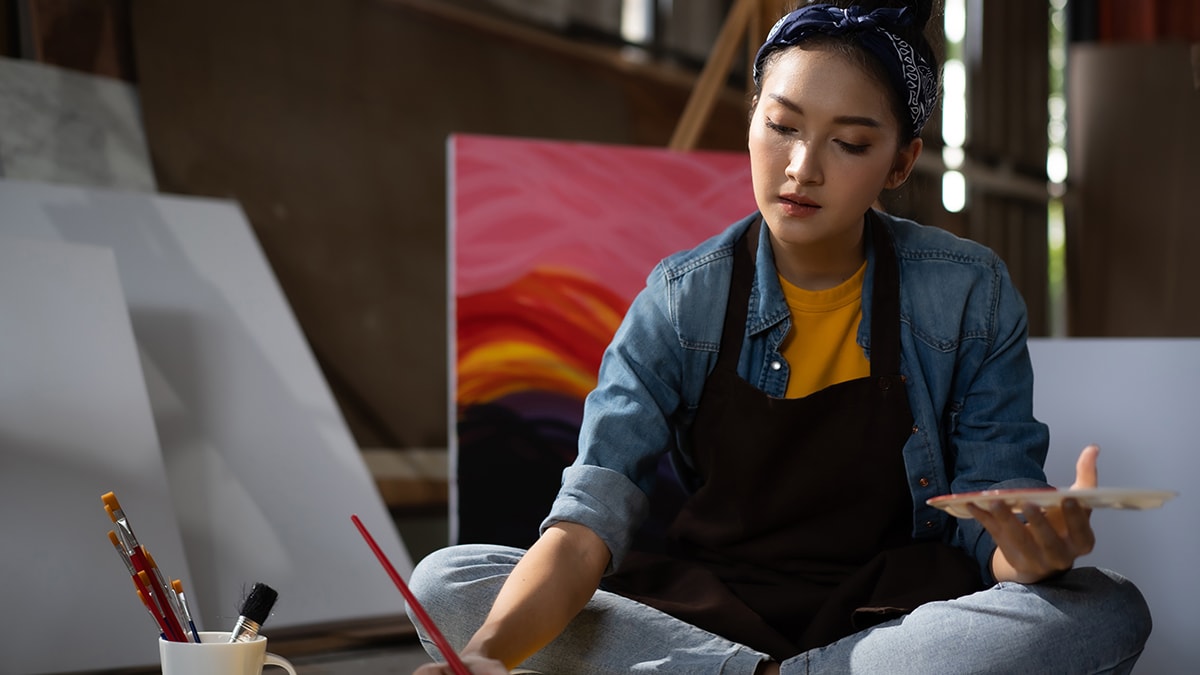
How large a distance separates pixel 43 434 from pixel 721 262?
1.29m

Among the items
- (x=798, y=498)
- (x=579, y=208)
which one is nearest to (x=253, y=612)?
(x=798, y=498)

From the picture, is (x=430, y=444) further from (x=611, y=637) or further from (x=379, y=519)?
(x=611, y=637)

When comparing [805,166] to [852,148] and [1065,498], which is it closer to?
[852,148]

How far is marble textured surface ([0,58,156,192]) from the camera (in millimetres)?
2596

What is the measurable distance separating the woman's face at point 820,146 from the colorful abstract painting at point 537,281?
1.14 metres

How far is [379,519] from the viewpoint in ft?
8.54

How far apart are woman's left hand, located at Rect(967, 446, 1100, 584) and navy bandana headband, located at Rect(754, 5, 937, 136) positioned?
50cm

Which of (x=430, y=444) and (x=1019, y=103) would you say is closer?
(x=430, y=444)

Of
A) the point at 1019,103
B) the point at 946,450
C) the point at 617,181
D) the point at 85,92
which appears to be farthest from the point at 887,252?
the point at 1019,103

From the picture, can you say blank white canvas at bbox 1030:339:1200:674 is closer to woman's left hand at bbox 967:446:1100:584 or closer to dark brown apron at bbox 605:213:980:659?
dark brown apron at bbox 605:213:980:659

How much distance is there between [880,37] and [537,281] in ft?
3.99

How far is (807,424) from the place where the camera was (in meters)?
1.38

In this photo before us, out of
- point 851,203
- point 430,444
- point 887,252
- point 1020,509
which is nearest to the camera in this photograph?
point 1020,509

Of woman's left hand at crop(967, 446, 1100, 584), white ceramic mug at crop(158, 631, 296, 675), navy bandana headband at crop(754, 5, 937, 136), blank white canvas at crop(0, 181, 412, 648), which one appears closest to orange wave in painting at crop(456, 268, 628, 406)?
blank white canvas at crop(0, 181, 412, 648)
